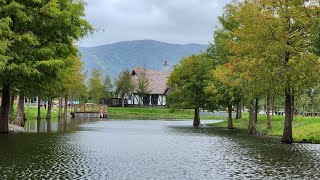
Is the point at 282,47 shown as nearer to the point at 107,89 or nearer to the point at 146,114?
the point at 146,114

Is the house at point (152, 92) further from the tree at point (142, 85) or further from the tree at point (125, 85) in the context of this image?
the tree at point (125, 85)

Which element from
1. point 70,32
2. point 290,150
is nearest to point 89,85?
point 70,32

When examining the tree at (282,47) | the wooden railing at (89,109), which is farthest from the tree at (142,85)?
the tree at (282,47)

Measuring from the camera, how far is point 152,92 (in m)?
117

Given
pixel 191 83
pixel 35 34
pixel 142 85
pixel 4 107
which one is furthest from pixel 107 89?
pixel 35 34

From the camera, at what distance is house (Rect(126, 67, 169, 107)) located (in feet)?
385

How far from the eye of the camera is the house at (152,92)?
117 meters

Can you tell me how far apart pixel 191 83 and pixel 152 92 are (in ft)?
183

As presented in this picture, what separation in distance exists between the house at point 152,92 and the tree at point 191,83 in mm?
51457

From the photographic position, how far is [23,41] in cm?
3066

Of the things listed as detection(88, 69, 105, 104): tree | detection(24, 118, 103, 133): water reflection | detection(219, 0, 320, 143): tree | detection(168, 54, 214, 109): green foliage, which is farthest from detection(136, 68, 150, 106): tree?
detection(219, 0, 320, 143): tree

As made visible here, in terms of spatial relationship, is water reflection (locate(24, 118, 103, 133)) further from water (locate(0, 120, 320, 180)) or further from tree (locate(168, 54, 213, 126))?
tree (locate(168, 54, 213, 126))

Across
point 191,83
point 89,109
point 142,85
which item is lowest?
point 89,109

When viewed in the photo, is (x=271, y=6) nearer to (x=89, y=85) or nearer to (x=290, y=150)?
(x=290, y=150)
